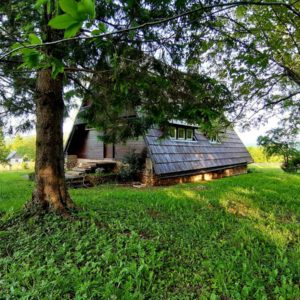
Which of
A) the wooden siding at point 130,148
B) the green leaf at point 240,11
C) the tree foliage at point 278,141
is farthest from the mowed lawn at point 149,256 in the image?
the wooden siding at point 130,148

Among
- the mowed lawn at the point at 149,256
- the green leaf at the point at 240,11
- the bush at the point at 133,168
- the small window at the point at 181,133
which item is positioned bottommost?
the mowed lawn at the point at 149,256

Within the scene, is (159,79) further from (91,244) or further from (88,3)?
(88,3)

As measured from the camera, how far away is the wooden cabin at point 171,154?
34.5ft

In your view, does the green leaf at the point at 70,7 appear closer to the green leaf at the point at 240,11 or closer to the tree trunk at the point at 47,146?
the tree trunk at the point at 47,146

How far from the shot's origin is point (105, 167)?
12406 millimetres

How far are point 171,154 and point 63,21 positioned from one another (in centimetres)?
1058

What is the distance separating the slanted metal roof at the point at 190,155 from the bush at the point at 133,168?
1.05 m

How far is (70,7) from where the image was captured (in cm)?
68

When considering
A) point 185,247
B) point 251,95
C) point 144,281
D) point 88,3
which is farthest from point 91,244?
point 251,95

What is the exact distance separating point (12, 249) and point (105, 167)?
9177 millimetres

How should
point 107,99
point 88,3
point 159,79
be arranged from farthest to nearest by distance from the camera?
point 107,99 → point 159,79 → point 88,3

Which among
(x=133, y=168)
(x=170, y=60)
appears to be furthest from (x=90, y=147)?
(x=170, y=60)

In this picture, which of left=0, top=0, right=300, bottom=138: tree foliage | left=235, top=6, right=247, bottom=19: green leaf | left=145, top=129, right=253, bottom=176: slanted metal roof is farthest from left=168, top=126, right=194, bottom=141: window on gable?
left=235, top=6, right=247, bottom=19: green leaf

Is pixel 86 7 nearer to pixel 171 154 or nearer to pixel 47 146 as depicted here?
pixel 47 146
